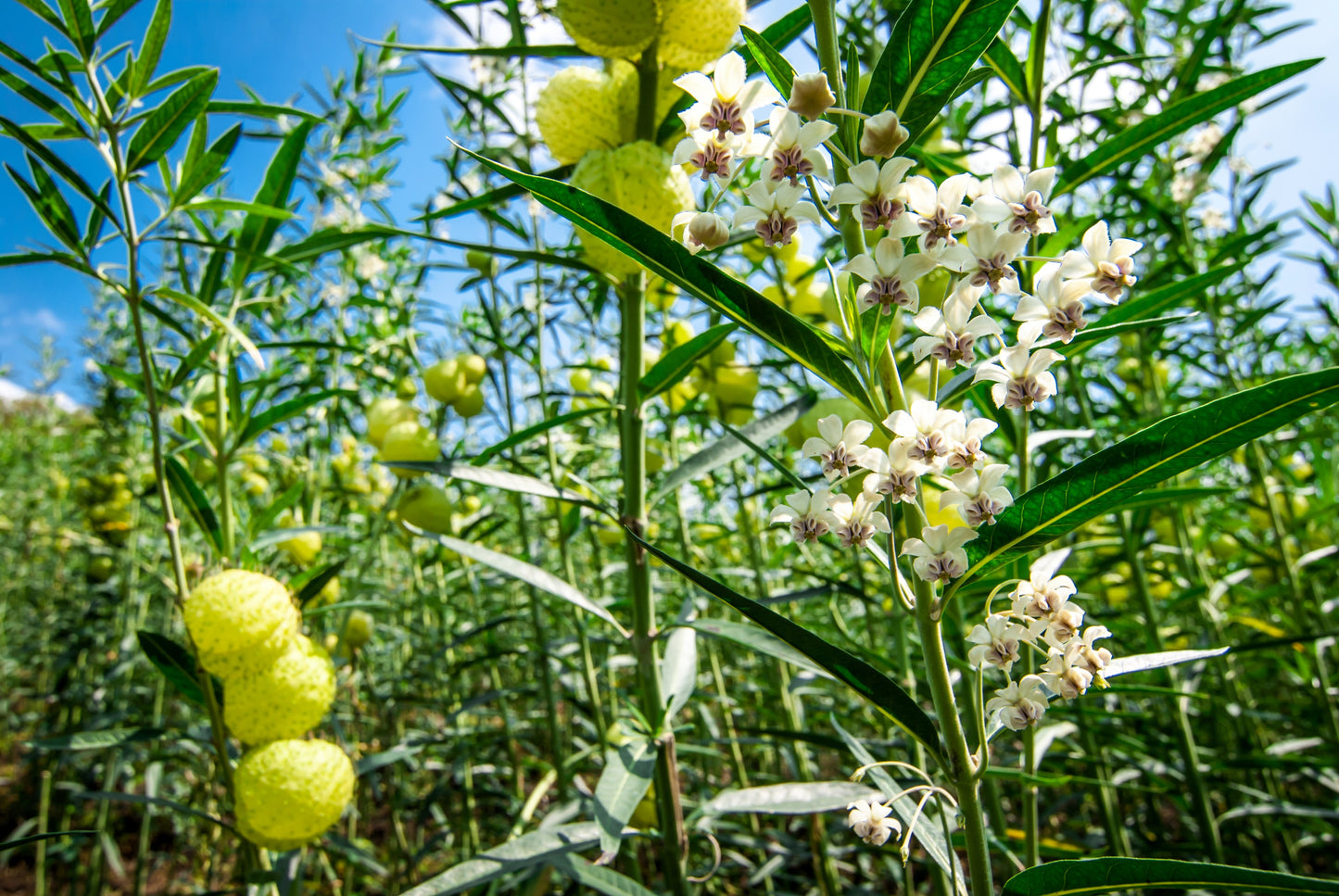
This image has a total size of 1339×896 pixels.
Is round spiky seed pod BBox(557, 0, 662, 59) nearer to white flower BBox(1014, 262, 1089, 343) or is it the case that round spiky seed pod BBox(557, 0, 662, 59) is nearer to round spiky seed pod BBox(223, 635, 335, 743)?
white flower BBox(1014, 262, 1089, 343)

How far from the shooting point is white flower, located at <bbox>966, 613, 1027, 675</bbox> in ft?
1.65

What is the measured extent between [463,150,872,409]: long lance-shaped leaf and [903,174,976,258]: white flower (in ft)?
0.32

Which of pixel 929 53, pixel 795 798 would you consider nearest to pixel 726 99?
pixel 929 53

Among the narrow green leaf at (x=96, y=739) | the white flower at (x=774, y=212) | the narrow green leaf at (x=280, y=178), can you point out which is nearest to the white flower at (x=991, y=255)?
the white flower at (x=774, y=212)

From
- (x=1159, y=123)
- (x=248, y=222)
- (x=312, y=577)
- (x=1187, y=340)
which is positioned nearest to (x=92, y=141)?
(x=248, y=222)

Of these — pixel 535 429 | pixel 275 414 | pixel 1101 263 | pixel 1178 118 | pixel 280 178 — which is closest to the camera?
pixel 1101 263

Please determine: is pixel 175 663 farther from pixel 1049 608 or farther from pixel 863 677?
pixel 1049 608

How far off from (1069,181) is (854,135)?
413 mm

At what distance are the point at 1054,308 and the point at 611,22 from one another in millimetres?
592

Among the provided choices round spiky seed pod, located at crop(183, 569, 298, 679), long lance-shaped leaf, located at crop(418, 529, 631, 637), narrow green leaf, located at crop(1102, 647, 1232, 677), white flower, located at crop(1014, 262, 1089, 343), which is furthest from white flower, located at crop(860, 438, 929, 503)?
round spiky seed pod, located at crop(183, 569, 298, 679)

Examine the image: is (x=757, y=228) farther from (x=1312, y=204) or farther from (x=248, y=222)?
(x=1312, y=204)

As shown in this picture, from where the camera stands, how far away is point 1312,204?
6.86ft

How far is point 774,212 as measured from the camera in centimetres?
49

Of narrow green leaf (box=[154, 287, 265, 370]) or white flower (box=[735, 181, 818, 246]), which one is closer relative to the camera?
white flower (box=[735, 181, 818, 246])
